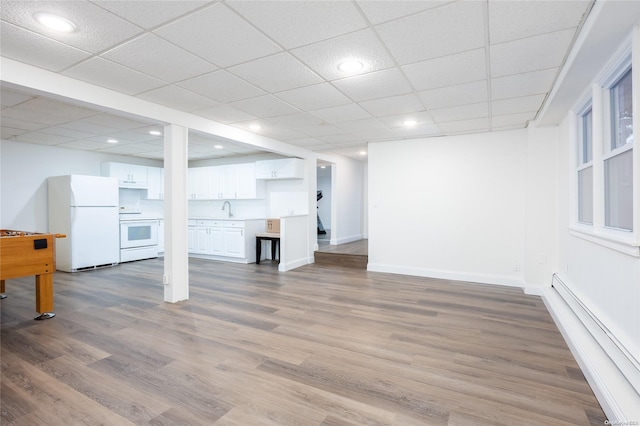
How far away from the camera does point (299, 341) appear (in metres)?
2.83

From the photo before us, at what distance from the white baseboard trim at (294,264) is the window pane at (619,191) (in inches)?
180

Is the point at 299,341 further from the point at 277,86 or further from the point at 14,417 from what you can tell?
the point at 277,86

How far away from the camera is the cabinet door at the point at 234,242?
662 cm

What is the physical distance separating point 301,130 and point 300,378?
3678 millimetres

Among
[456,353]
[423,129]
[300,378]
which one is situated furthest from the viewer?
[423,129]

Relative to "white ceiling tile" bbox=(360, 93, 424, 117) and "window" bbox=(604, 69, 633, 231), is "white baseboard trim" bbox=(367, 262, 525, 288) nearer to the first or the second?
"window" bbox=(604, 69, 633, 231)

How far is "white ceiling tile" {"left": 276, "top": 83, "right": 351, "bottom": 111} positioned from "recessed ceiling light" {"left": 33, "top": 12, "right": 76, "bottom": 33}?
1.75m

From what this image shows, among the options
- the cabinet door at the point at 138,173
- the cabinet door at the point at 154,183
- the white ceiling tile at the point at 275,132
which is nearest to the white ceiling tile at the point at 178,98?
the white ceiling tile at the point at 275,132

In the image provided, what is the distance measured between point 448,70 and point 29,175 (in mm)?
7264

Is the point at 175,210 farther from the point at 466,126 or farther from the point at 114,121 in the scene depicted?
the point at 466,126

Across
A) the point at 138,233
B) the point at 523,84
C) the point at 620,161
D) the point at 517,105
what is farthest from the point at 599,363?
the point at 138,233

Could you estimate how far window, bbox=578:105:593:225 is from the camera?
3139mm

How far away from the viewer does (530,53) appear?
244 cm

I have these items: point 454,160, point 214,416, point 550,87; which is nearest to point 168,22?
point 214,416
